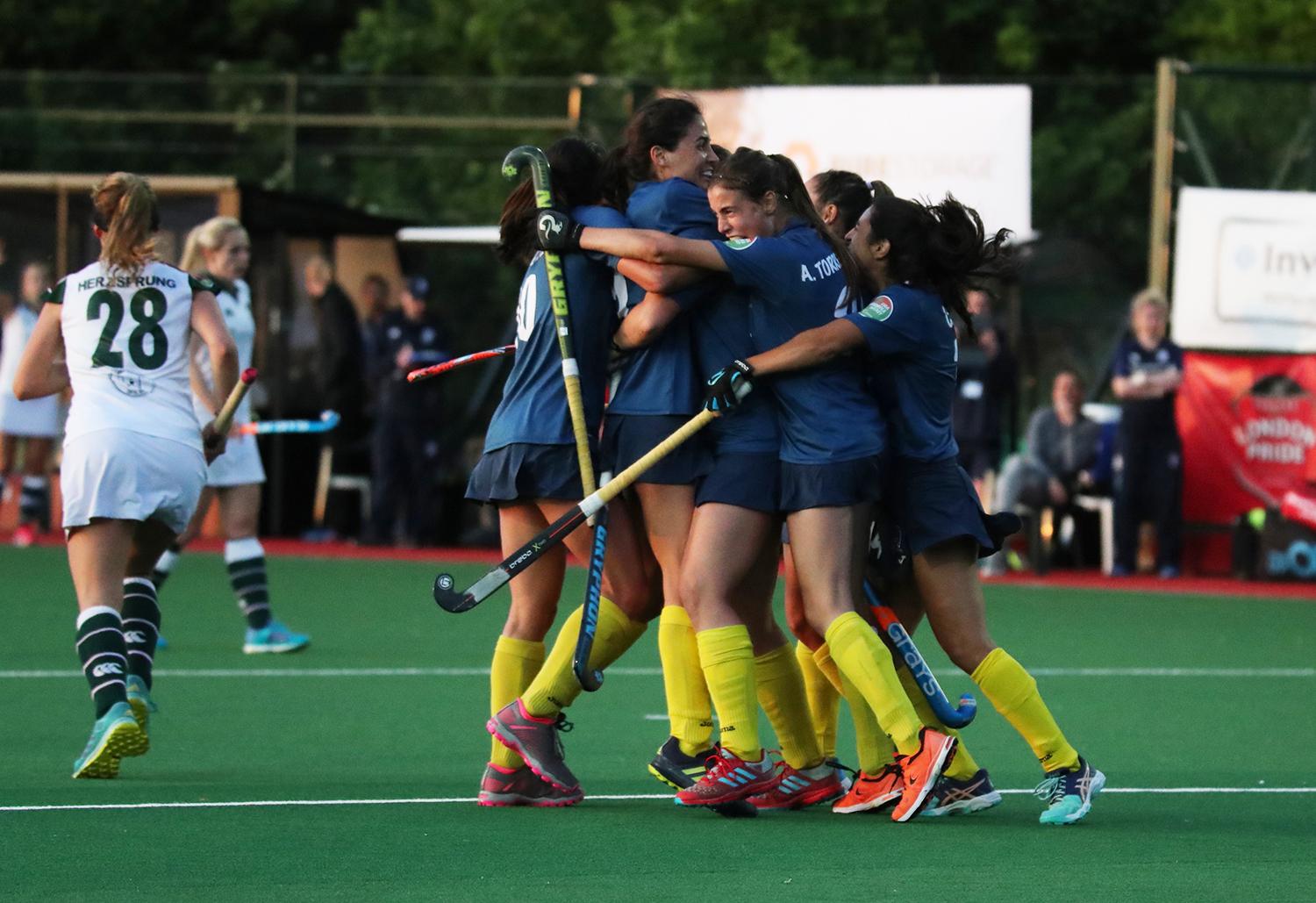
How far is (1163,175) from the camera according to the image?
1684 cm

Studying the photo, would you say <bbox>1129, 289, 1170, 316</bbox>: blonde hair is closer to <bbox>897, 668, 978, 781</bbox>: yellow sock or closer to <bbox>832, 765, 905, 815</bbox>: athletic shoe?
<bbox>897, 668, 978, 781</bbox>: yellow sock

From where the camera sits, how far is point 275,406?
18.5m

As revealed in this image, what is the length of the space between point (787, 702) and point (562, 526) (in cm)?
89

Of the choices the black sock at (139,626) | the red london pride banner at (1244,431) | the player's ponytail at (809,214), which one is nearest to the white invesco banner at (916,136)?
the red london pride banner at (1244,431)

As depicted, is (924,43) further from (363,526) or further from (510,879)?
(510,879)

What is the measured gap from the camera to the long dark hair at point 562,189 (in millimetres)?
6762

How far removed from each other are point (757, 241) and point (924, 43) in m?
22.4

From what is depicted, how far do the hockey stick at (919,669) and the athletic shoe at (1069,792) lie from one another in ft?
1.00

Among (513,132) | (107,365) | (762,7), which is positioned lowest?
(107,365)

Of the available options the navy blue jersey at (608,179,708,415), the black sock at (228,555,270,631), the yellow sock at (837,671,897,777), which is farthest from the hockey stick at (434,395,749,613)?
the black sock at (228,555,270,631)

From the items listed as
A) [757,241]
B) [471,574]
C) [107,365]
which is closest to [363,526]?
[471,574]

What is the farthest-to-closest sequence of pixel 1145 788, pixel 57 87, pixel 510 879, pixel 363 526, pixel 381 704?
pixel 57 87 → pixel 363 526 → pixel 381 704 → pixel 1145 788 → pixel 510 879

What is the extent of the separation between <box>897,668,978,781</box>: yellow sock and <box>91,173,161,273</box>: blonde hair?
2.83 meters

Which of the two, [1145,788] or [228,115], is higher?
[228,115]
